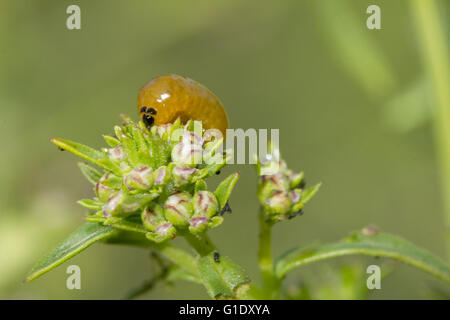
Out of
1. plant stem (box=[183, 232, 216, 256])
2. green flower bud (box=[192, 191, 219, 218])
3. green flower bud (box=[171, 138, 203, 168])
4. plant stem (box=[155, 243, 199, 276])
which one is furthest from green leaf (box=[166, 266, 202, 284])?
green flower bud (box=[171, 138, 203, 168])

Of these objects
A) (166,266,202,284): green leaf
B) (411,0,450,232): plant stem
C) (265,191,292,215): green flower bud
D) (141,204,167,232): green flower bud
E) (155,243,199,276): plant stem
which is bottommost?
(166,266,202,284): green leaf

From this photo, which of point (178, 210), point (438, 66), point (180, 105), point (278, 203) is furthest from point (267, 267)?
point (438, 66)

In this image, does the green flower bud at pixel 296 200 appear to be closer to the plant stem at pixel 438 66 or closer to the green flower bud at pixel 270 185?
the green flower bud at pixel 270 185

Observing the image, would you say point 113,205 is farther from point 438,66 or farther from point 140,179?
point 438,66

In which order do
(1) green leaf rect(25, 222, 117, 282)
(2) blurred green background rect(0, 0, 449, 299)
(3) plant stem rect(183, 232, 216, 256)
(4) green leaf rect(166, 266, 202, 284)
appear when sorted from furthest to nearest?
(2) blurred green background rect(0, 0, 449, 299)
(4) green leaf rect(166, 266, 202, 284)
(3) plant stem rect(183, 232, 216, 256)
(1) green leaf rect(25, 222, 117, 282)

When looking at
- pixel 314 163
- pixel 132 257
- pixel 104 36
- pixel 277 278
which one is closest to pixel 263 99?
pixel 314 163

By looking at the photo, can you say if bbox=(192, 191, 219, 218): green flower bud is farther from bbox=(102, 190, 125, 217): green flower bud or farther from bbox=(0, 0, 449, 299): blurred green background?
bbox=(0, 0, 449, 299): blurred green background

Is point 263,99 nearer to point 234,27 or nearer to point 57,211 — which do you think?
point 234,27
